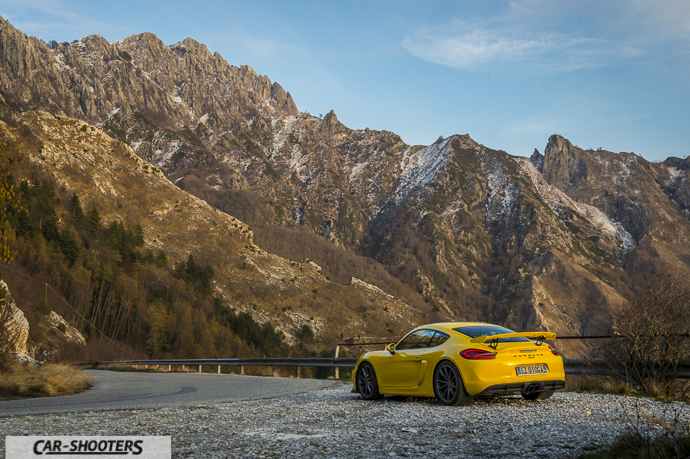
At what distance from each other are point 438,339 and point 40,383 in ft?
35.5

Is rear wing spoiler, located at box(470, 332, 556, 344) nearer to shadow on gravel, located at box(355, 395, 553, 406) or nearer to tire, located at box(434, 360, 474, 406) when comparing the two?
tire, located at box(434, 360, 474, 406)

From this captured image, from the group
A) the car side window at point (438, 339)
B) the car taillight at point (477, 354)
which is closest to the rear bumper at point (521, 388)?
the car taillight at point (477, 354)

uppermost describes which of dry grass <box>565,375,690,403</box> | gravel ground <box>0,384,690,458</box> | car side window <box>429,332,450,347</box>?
car side window <box>429,332,450,347</box>

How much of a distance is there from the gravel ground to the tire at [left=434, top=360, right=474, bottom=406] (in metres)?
0.20

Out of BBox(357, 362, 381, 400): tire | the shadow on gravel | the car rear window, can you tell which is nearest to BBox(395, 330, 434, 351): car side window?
the car rear window

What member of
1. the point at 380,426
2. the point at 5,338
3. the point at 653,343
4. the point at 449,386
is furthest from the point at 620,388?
the point at 5,338

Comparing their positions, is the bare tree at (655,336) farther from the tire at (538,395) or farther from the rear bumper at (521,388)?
the rear bumper at (521,388)

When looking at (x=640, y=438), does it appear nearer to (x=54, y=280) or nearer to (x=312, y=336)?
(x=54, y=280)

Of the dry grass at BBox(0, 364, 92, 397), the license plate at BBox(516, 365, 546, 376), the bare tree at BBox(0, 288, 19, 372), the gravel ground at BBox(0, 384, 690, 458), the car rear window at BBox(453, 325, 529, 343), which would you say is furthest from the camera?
the bare tree at BBox(0, 288, 19, 372)

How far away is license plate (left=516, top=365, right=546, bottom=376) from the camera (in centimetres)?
824

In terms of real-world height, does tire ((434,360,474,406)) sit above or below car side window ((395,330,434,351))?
below

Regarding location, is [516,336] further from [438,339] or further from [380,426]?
[380,426]

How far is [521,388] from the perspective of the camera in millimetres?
8227

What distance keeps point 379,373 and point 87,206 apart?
98.1m
